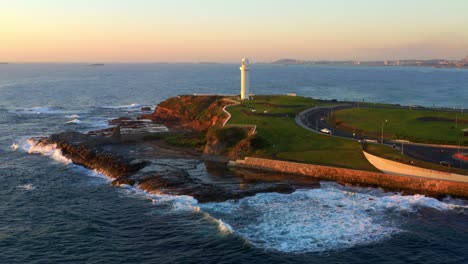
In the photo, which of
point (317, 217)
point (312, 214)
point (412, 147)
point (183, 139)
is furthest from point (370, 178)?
point (183, 139)

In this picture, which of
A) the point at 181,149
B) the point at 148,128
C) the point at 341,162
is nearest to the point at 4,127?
the point at 148,128

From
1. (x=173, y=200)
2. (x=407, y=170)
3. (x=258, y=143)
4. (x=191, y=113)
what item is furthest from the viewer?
(x=191, y=113)

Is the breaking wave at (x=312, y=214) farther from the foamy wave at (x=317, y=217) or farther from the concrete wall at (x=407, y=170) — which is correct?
the concrete wall at (x=407, y=170)

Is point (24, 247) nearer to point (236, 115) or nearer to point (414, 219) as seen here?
point (414, 219)

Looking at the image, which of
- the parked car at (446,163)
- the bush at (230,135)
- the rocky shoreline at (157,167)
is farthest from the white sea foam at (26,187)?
the parked car at (446,163)

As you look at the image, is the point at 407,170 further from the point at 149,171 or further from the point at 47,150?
the point at 47,150

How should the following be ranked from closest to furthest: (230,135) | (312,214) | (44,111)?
(312,214)
(230,135)
(44,111)

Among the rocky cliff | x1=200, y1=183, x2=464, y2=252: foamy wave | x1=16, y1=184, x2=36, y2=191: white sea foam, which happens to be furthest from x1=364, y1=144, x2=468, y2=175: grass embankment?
x1=16, y1=184, x2=36, y2=191: white sea foam
